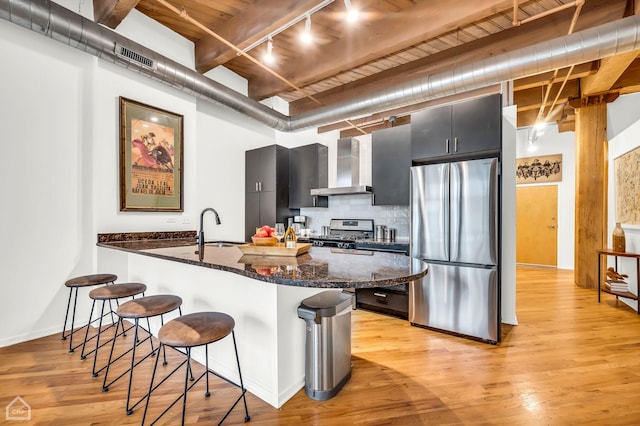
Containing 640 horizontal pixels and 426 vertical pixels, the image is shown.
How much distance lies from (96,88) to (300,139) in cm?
333

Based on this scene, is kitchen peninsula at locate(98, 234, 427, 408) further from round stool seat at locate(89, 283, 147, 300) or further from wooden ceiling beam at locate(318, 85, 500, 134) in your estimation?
wooden ceiling beam at locate(318, 85, 500, 134)

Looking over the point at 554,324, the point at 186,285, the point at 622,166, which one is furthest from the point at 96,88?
the point at 622,166

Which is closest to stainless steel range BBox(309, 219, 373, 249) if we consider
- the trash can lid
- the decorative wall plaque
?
the trash can lid

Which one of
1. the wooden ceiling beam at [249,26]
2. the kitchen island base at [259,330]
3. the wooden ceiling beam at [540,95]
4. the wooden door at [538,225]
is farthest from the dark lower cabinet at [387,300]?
the wooden door at [538,225]

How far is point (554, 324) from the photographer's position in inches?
126

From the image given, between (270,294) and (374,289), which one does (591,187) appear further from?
(270,294)

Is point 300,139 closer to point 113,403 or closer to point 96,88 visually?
point 96,88

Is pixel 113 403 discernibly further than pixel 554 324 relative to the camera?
No

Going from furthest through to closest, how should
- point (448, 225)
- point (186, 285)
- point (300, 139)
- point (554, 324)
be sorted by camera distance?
point (300, 139) → point (554, 324) → point (448, 225) → point (186, 285)

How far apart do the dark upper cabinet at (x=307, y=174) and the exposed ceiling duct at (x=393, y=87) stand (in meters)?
1.02

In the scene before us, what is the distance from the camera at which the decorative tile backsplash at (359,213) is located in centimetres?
420

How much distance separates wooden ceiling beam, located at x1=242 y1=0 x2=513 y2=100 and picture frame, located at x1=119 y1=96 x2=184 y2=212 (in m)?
1.90

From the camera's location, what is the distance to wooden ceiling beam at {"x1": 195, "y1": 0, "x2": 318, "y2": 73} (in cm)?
259

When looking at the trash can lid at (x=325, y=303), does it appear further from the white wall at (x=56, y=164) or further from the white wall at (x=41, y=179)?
the white wall at (x=41, y=179)
